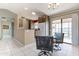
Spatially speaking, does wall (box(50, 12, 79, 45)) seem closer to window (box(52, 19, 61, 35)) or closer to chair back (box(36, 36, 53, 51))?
window (box(52, 19, 61, 35))

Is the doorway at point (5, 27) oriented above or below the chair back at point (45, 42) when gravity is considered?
above

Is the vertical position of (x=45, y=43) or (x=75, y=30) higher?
(x=75, y=30)

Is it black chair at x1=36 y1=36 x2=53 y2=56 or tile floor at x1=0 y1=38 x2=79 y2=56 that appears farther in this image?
tile floor at x1=0 y1=38 x2=79 y2=56

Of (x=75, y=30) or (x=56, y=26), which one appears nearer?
(x=56, y=26)

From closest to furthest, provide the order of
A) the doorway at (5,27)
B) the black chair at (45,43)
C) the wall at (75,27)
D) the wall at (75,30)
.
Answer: the black chair at (45,43)
the doorway at (5,27)
the wall at (75,27)
the wall at (75,30)

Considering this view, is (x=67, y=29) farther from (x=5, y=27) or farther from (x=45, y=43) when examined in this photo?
(x=5, y=27)

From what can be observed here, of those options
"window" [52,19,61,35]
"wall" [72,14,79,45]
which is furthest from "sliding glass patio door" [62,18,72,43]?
"wall" [72,14,79,45]

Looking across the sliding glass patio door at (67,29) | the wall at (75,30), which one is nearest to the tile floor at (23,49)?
the wall at (75,30)

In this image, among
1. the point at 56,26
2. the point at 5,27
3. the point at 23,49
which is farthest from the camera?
the point at 23,49

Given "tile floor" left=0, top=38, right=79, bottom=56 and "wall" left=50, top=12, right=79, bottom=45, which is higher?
"wall" left=50, top=12, right=79, bottom=45

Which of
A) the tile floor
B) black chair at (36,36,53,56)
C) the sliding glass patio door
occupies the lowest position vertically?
the tile floor

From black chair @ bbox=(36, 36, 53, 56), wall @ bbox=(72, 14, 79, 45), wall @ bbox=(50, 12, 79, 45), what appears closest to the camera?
black chair @ bbox=(36, 36, 53, 56)

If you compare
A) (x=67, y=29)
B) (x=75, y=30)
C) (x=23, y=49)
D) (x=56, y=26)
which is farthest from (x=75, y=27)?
(x=23, y=49)

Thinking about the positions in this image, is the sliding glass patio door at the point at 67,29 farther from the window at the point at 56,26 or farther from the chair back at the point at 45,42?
the chair back at the point at 45,42
